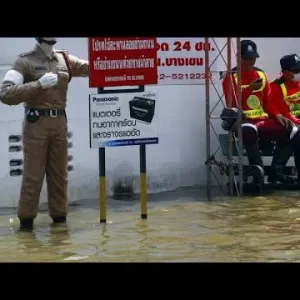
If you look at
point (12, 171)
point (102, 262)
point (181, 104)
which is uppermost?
point (181, 104)

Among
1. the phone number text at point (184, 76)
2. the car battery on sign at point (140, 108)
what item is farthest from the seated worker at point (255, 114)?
the car battery on sign at point (140, 108)

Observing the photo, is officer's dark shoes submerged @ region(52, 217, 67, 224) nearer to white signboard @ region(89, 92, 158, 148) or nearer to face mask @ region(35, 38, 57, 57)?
white signboard @ region(89, 92, 158, 148)

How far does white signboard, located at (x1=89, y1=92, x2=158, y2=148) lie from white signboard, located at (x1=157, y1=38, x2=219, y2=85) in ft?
6.30

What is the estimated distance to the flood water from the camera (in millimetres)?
7352

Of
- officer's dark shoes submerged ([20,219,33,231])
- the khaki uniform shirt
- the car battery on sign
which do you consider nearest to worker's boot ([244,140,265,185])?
the car battery on sign

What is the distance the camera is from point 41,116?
340 inches

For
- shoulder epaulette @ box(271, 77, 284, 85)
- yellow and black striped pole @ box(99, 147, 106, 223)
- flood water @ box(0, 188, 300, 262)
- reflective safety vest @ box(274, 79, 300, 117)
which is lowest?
flood water @ box(0, 188, 300, 262)

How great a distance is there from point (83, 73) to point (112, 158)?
68.7 inches

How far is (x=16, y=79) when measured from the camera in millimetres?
8469

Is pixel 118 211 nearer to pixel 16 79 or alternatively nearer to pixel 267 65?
pixel 16 79

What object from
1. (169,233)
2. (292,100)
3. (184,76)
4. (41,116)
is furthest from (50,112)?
(292,100)

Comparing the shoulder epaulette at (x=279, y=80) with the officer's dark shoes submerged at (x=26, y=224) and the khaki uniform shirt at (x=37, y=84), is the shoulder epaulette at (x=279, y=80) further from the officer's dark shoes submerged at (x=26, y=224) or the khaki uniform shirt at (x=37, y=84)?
the officer's dark shoes submerged at (x=26, y=224)

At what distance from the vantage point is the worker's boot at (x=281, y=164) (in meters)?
11.1
